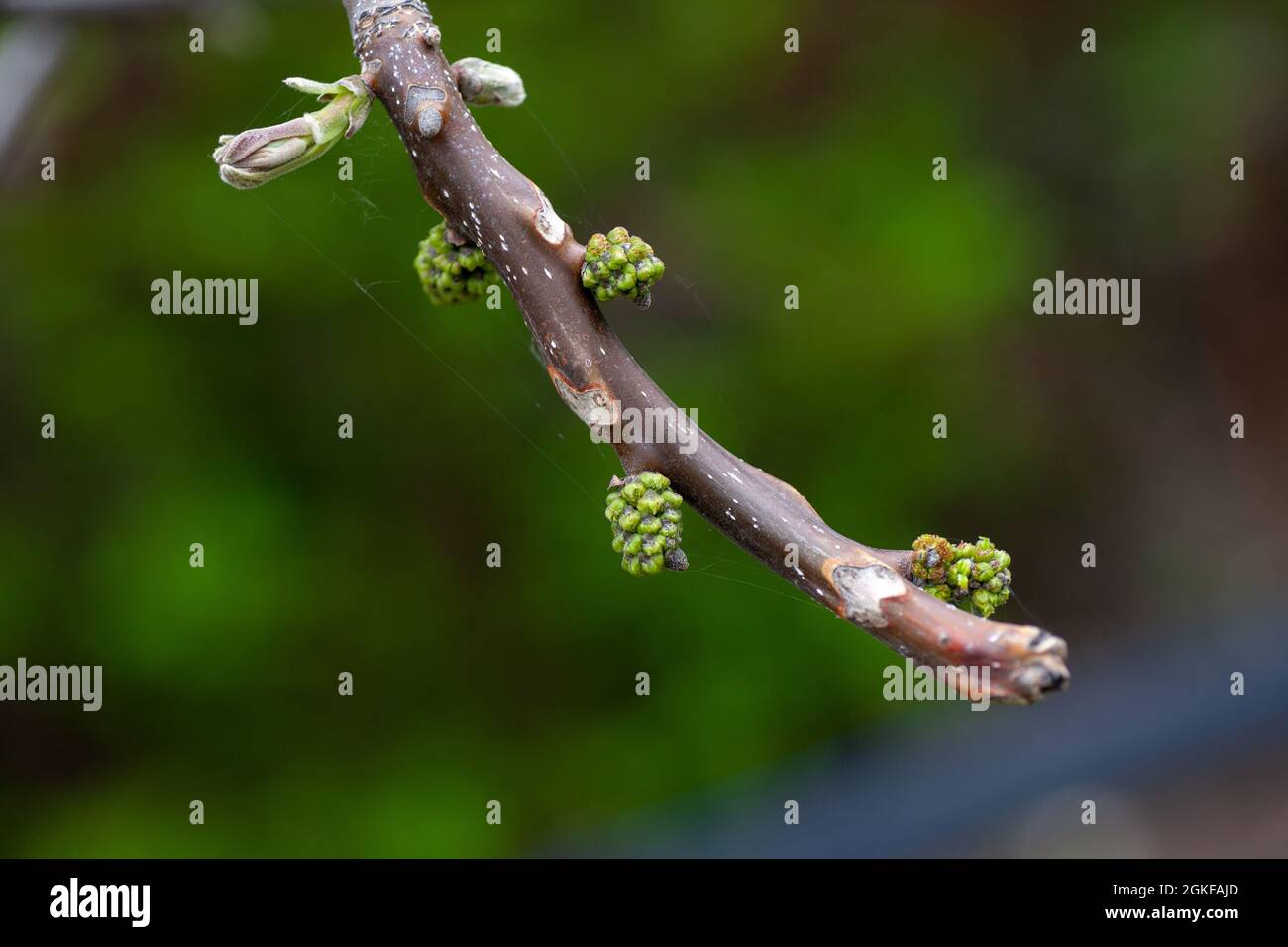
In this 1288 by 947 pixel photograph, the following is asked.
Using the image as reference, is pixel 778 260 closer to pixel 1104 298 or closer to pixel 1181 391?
pixel 1104 298

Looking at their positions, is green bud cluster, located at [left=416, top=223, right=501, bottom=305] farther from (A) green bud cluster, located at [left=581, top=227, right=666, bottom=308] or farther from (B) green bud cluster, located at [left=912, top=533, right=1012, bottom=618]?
(B) green bud cluster, located at [left=912, top=533, right=1012, bottom=618]

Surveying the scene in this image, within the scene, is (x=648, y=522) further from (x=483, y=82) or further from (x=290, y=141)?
(x=483, y=82)

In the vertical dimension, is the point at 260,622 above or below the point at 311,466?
below

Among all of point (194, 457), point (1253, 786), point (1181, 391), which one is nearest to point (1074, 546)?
point (1181, 391)

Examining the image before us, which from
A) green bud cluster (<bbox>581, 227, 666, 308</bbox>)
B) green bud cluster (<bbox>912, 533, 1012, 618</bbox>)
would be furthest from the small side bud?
green bud cluster (<bbox>912, 533, 1012, 618</bbox>)

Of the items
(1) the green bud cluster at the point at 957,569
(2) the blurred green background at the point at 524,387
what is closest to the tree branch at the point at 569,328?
(1) the green bud cluster at the point at 957,569

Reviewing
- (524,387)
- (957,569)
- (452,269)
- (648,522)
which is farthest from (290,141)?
(524,387)
